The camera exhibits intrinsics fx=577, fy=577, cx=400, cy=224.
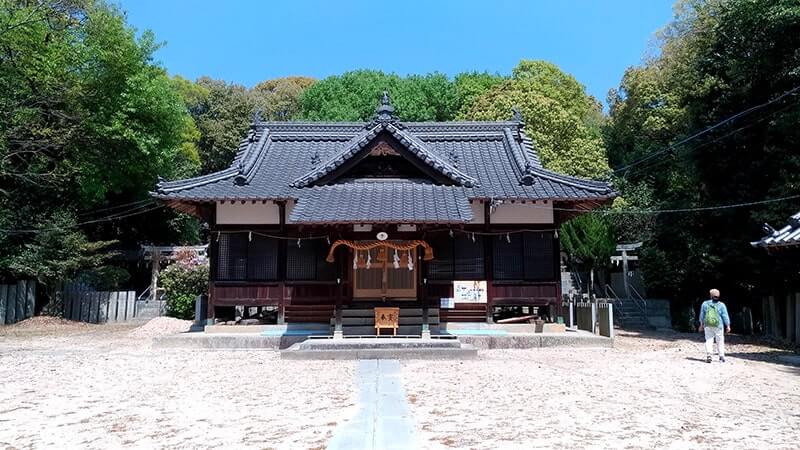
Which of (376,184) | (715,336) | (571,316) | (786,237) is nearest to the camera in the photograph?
(786,237)

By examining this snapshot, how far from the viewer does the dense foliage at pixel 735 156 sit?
18297mm

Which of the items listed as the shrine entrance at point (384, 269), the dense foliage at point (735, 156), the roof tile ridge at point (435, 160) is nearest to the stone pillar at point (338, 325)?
the shrine entrance at point (384, 269)

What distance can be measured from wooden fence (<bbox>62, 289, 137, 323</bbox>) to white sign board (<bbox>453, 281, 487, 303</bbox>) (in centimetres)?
1911

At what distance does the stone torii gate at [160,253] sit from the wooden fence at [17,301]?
7.13 meters

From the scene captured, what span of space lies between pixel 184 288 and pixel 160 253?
7365 millimetres

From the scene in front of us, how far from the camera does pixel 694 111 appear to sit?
73.3 ft

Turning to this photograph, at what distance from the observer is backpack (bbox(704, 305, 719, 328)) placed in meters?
13.5

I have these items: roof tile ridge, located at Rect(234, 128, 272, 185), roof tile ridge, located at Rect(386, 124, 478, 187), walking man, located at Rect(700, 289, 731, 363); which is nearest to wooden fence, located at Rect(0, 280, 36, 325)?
roof tile ridge, located at Rect(234, 128, 272, 185)

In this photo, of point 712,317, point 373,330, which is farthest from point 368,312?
point 712,317

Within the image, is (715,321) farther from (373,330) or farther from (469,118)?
(469,118)

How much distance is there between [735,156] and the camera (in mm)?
21234

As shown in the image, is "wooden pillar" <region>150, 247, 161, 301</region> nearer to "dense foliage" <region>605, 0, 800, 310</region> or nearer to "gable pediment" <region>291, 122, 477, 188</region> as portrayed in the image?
"gable pediment" <region>291, 122, 477, 188</region>

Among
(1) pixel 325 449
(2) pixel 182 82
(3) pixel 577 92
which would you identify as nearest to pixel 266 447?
(1) pixel 325 449

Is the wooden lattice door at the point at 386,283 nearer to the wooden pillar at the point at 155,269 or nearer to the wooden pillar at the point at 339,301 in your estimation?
the wooden pillar at the point at 339,301
